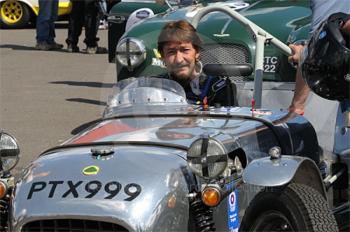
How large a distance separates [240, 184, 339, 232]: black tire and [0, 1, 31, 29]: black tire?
15329 millimetres

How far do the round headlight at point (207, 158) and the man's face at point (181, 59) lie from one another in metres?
1.16

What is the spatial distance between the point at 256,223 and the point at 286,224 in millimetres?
134

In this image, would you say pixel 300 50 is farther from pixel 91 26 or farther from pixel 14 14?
pixel 14 14

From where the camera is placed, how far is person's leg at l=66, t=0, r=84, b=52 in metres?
15.2

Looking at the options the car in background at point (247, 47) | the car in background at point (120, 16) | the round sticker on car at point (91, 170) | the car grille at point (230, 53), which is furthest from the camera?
the car in background at point (120, 16)

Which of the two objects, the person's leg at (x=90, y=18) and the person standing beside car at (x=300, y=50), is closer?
the person standing beside car at (x=300, y=50)

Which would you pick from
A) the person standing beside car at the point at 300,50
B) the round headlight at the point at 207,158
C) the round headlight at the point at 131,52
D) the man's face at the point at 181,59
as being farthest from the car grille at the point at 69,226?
the round headlight at the point at 131,52

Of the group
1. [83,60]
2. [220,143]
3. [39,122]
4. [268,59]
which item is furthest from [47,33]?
[220,143]

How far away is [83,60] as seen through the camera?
14.8 meters

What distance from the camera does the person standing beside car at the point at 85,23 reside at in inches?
598

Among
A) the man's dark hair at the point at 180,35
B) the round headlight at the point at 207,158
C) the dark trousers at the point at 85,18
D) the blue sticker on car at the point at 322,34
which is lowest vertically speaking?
the dark trousers at the point at 85,18

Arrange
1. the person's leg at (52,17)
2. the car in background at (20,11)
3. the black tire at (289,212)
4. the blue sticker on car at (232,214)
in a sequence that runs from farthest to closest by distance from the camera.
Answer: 1. the car in background at (20,11)
2. the person's leg at (52,17)
3. the blue sticker on car at (232,214)
4. the black tire at (289,212)

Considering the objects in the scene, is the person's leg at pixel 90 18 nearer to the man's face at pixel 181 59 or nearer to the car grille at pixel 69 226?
the man's face at pixel 181 59

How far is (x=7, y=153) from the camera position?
4.43m
